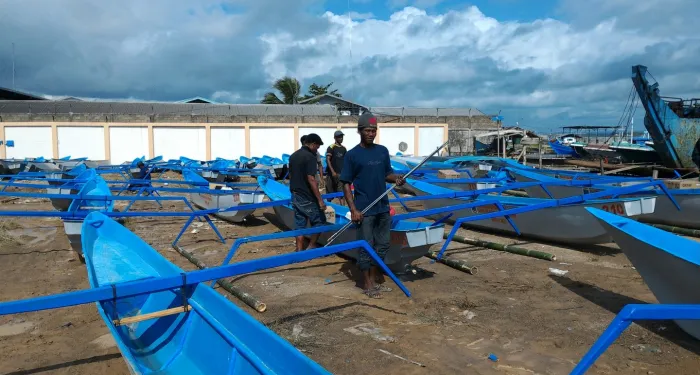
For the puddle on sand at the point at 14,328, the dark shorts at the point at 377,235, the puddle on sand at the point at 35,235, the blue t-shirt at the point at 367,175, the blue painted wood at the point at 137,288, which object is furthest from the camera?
the puddle on sand at the point at 35,235

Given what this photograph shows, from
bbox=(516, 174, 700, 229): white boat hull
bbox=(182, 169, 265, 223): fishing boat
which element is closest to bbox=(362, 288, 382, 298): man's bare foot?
bbox=(182, 169, 265, 223): fishing boat

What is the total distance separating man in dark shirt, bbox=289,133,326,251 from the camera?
244 inches

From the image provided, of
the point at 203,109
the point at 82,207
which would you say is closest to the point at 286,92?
the point at 203,109

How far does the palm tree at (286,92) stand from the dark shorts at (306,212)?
35.7 m

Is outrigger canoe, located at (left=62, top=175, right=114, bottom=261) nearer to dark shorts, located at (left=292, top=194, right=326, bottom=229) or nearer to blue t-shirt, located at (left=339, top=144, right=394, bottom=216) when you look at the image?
dark shorts, located at (left=292, top=194, right=326, bottom=229)

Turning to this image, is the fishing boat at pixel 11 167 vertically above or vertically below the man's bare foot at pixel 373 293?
above

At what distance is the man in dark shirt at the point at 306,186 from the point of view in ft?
20.3

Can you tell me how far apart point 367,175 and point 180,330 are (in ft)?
7.29

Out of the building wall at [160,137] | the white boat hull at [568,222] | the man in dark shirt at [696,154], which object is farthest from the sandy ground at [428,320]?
the building wall at [160,137]

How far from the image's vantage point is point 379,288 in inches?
206

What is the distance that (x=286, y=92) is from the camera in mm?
41750

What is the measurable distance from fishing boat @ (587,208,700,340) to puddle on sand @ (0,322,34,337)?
534cm

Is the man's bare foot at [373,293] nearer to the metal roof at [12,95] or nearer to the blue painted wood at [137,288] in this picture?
the blue painted wood at [137,288]

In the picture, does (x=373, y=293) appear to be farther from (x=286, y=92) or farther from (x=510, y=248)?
(x=286, y=92)
